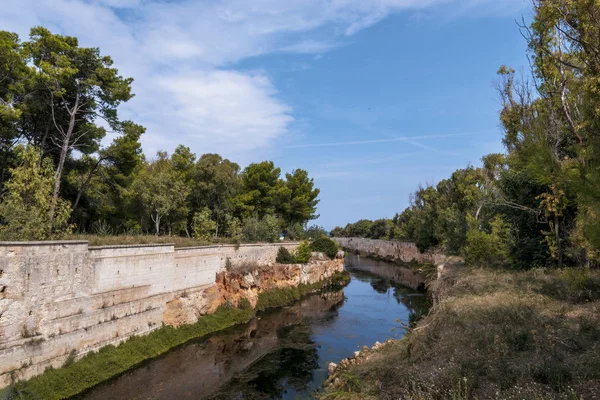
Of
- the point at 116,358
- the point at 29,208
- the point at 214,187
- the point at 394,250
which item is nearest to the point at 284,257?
the point at 214,187

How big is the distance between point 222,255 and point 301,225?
19.5 m

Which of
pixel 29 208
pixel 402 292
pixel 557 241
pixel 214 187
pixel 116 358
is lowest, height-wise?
pixel 402 292

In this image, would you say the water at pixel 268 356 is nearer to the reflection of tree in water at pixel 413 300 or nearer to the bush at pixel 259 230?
the reflection of tree in water at pixel 413 300

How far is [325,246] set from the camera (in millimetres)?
34219

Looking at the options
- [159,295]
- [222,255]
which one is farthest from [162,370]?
[222,255]

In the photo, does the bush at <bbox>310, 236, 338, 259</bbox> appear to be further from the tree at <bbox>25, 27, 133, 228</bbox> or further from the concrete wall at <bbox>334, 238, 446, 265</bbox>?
the tree at <bbox>25, 27, 133, 228</bbox>

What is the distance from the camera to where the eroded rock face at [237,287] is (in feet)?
51.0

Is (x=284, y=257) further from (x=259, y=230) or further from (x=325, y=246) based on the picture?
(x=325, y=246)

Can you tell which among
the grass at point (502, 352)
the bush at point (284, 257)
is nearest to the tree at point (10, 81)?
the grass at point (502, 352)

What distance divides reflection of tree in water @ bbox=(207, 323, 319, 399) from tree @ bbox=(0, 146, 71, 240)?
773 centimetres

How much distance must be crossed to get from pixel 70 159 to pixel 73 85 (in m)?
4.15

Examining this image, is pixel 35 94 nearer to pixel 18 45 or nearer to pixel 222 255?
pixel 18 45

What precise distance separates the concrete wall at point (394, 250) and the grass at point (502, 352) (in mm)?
24750

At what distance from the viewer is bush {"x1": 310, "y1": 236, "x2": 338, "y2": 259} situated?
3397 centimetres
